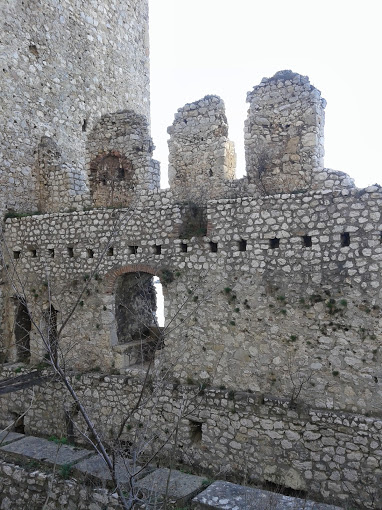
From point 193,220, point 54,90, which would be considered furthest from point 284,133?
point 54,90

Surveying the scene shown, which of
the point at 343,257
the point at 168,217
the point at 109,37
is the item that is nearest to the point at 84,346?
the point at 168,217

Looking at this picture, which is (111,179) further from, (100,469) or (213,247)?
(100,469)

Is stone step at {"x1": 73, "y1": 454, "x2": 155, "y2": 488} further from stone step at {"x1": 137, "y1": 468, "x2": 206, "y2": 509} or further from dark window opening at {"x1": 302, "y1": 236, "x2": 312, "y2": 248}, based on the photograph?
dark window opening at {"x1": 302, "y1": 236, "x2": 312, "y2": 248}

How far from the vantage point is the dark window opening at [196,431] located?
28.7ft

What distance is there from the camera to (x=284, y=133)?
9211 millimetres

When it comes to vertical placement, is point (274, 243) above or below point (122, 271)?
above

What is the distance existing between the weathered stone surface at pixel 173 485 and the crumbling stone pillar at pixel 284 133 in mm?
5549

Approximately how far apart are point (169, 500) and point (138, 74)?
13.5 m

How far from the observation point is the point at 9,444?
9.66 metres

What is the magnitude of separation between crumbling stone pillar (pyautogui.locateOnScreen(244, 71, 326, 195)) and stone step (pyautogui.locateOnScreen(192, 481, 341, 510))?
5.42 metres

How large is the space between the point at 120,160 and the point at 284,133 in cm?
439

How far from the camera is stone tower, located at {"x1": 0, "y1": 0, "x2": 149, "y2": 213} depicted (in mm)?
11727

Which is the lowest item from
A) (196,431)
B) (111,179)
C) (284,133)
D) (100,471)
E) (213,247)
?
(100,471)

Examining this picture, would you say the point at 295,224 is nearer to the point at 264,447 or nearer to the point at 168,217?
the point at 168,217
